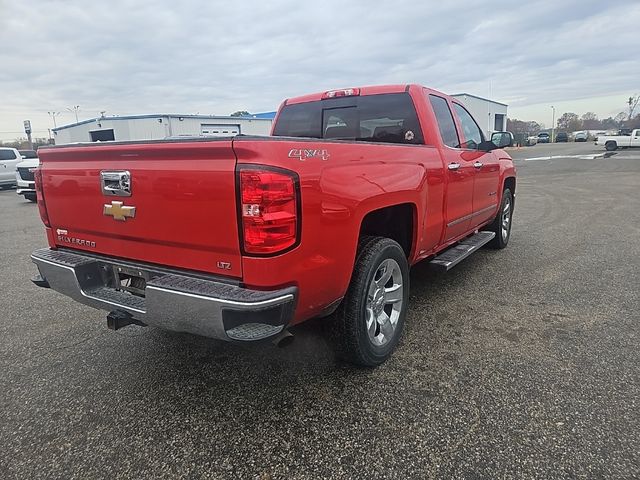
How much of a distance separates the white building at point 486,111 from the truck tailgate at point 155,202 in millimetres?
41619

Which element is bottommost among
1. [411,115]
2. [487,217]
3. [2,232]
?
[2,232]

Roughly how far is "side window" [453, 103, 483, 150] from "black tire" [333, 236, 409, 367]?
206 cm

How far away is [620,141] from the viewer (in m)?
36.3

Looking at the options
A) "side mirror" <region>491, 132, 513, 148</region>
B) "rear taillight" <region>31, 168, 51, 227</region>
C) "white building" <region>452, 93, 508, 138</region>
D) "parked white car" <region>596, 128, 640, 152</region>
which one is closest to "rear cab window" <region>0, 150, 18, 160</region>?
"rear taillight" <region>31, 168, 51, 227</region>

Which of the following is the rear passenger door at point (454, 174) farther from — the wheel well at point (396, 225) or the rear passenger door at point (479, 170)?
the wheel well at point (396, 225)

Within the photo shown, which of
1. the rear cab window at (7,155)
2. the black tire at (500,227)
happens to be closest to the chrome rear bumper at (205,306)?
the black tire at (500,227)

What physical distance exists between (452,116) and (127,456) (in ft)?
13.2

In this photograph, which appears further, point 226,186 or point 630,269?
point 630,269

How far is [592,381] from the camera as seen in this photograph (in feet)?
9.24

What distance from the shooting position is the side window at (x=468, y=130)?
4.70m

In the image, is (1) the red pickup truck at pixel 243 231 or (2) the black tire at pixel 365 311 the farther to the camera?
(2) the black tire at pixel 365 311

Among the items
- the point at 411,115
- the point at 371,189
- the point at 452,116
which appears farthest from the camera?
the point at 452,116

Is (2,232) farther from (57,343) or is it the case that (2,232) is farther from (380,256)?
(380,256)

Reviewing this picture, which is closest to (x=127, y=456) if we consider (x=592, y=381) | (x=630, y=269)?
(x=592, y=381)
